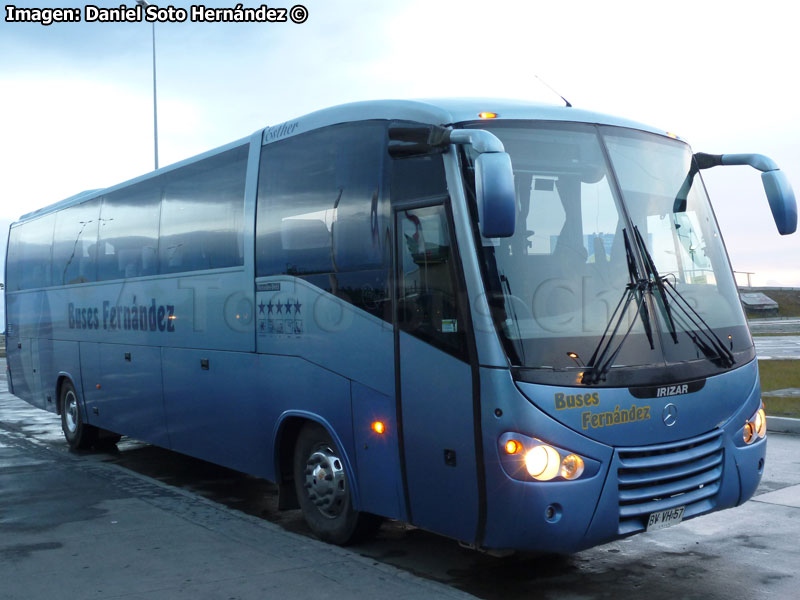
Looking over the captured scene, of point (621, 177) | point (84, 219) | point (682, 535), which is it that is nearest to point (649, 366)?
point (621, 177)

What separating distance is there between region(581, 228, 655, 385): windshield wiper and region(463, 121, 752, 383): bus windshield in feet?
0.04

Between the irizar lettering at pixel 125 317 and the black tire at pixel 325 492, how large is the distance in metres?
2.99

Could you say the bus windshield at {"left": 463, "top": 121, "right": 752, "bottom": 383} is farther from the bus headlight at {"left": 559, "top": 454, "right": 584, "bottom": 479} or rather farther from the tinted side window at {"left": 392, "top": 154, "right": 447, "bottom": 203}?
the bus headlight at {"left": 559, "top": 454, "right": 584, "bottom": 479}

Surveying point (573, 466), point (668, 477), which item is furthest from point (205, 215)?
point (668, 477)

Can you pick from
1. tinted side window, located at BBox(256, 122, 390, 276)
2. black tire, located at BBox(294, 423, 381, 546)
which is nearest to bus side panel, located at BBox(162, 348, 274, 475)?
black tire, located at BBox(294, 423, 381, 546)

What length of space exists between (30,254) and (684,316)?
1185 centimetres

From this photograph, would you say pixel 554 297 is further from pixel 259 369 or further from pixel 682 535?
pixel 259 369

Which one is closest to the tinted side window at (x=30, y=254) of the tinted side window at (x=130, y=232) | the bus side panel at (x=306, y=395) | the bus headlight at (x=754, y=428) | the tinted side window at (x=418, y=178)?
the tinted side window at (x=130, y=232)

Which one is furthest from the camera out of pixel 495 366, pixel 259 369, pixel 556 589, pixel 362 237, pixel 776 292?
pixel 776 292

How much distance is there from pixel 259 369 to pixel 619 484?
12.0 feet

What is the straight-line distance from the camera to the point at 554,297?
5762 millimetres

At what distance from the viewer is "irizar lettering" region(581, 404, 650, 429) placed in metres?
5.57

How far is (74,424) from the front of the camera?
1341 cm

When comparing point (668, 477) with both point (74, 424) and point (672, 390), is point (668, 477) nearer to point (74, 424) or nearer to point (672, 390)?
Result: point (672, 390)
